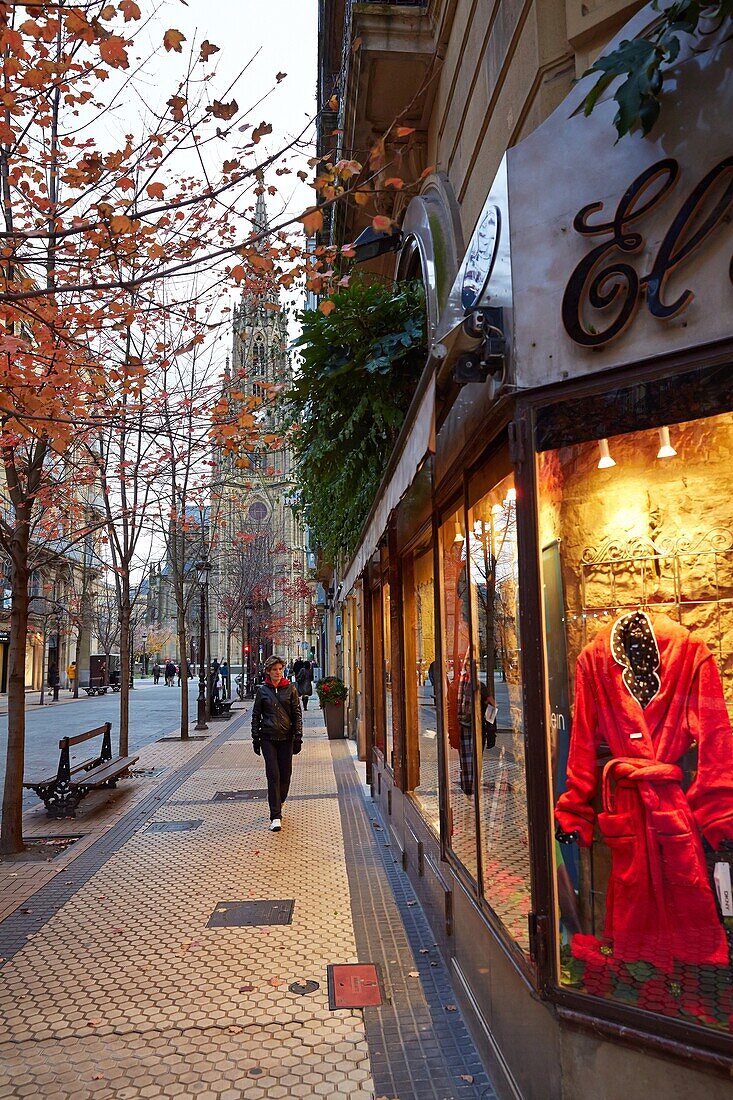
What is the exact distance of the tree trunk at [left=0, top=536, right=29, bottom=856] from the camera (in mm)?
8094

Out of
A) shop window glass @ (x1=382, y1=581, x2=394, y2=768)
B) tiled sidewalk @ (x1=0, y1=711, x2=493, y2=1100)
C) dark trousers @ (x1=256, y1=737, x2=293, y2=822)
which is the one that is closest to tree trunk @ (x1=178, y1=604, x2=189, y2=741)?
tiled sidewalk @ (x1=0, y1=711, x2=493, y2=1100)

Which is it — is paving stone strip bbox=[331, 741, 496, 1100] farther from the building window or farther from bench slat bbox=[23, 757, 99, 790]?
the building window

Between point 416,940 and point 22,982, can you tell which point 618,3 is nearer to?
point 416,940

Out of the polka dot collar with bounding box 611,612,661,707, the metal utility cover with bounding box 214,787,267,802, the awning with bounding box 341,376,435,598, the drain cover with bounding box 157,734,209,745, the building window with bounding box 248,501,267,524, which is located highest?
the building window with bounding box 248,501,267,524

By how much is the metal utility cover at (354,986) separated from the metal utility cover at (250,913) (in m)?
0.99

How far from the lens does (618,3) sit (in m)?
3.49

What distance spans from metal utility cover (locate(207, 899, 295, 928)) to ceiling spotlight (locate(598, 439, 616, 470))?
4.27m

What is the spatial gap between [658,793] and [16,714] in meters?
7.03

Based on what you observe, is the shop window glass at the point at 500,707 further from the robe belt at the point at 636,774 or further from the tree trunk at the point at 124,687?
the tree trunk at the point at 124,687

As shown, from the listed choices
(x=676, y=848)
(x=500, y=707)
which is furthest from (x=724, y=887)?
(x=500, y=707)

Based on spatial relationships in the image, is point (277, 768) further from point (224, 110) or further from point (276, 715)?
point (224, 110)

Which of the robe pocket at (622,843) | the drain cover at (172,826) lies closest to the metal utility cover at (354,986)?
the robe pocket at (622,843)

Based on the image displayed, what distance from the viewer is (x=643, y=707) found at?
322cm

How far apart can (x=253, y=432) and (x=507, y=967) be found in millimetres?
6936
